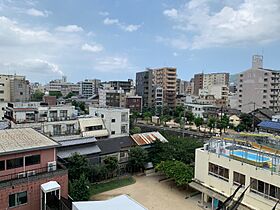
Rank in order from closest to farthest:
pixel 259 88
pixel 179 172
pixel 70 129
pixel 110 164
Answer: pixel 179 172 < pixel 110 164 < pixel 70 129 < pixel 259 88

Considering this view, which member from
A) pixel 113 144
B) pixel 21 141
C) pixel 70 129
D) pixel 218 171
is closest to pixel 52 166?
pixel 21 141

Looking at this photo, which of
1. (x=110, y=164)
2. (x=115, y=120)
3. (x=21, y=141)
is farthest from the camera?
(x=115, y=120)

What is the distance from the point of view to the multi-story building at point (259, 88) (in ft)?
202

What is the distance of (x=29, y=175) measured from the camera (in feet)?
47.2

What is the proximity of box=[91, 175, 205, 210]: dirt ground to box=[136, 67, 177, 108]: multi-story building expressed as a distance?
186 feet

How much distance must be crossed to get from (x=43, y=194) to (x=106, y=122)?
1826cm

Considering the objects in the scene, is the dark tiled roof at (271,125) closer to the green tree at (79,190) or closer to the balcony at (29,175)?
the green tree at (79,190)

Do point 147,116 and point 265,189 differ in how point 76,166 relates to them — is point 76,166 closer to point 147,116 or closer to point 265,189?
point 265,189

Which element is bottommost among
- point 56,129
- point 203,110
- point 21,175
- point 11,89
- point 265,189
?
point 265,189

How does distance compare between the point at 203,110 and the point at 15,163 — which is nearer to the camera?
the point at 15,163

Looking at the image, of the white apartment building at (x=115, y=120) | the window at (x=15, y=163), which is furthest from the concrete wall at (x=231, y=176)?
the white apartment building at (x=115, y=120)

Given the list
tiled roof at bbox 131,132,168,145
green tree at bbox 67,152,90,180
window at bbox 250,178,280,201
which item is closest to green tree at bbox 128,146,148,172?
tiled roof at bbox 131,132,168,145

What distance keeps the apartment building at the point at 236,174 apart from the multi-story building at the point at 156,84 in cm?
5848

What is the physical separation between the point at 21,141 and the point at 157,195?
10996 millimetres
